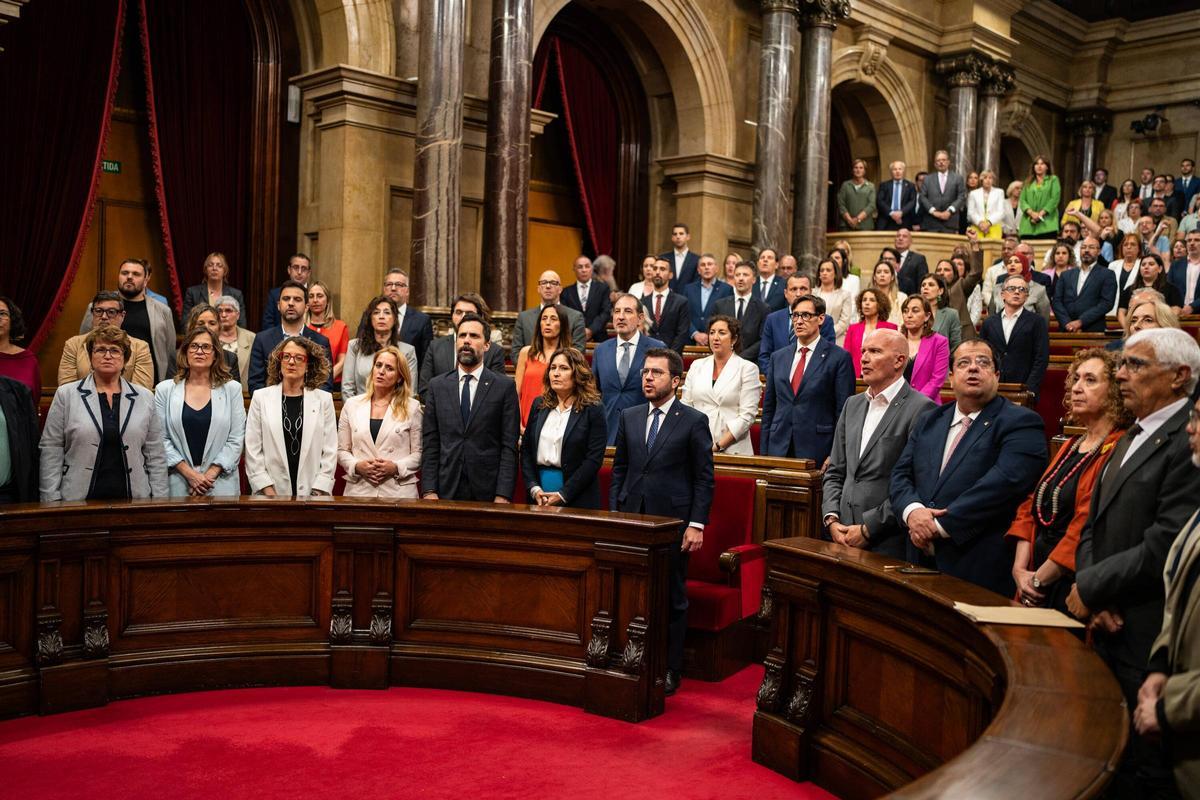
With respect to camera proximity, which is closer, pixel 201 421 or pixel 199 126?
pixel 201 421

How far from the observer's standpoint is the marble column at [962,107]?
45.3 ft

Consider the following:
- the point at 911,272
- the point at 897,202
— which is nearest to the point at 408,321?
the point at 911,272

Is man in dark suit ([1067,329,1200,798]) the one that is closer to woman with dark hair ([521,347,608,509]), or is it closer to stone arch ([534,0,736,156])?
woman with dark hair ([521,347,608,509])

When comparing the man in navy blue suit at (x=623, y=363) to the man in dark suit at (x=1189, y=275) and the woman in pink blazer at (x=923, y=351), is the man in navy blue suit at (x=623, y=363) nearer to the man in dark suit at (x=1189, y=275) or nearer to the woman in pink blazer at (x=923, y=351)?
the woman in pink blazer at (x=923, y=351)

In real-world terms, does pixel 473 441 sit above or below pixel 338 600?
above

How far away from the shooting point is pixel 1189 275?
8.57 meters

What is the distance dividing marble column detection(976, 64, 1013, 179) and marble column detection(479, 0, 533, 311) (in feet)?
26.5

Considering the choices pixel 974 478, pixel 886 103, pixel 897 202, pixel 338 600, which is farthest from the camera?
pixel 886 103

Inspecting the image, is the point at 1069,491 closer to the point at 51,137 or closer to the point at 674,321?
the point at 674,321

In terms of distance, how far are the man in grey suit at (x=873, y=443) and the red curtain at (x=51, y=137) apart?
5551mm

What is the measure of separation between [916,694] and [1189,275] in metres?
7.03

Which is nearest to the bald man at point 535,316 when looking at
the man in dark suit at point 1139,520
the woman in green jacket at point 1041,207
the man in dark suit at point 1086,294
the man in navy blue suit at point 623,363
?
the man in navy blue suit at point 623,363

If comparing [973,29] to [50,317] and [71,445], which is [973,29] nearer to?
[50,317]

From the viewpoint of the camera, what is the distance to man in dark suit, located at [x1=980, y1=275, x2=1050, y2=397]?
6426mm
